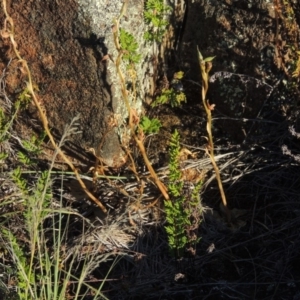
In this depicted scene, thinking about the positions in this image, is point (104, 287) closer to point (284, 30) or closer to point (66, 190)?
point (66, 190)

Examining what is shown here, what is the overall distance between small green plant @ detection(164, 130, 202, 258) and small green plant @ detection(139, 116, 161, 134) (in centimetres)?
24

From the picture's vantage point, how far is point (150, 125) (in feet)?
10.4

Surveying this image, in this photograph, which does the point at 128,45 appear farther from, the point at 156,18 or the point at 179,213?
the point at 179,213

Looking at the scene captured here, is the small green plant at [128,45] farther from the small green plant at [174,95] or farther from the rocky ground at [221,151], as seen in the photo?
the small green plant at [174,95]

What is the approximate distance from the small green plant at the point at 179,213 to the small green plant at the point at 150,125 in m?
0.24

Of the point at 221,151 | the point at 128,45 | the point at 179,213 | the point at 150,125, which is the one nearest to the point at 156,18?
the point at 128,45

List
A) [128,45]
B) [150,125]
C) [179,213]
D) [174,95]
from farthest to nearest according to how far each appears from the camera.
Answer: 1. [174,95]
2. [150,125]
3. [128,45]
4. [179,213]

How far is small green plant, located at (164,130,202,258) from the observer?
281 centimetres

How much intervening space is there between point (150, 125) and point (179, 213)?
1.63ft

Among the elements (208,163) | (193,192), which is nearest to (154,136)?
(208,163)

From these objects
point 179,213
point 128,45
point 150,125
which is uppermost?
point 128,45

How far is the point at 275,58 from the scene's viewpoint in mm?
3143

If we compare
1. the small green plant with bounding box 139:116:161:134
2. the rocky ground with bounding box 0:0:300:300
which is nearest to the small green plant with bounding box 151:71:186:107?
the rocky ground with bounding box 0:0:300:300

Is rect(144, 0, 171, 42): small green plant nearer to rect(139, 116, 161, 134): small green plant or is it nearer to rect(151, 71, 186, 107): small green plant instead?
rect(151, 71, 186, 107): small green plant
